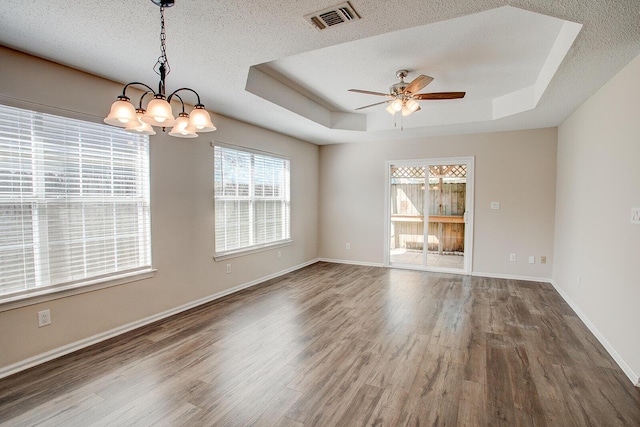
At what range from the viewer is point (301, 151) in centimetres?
598

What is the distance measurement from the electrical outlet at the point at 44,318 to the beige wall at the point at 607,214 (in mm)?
4631

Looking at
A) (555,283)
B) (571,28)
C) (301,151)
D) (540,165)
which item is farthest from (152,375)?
(540,165)

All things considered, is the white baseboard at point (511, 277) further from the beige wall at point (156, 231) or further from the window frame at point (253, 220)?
the beige wall at point (156, 231)

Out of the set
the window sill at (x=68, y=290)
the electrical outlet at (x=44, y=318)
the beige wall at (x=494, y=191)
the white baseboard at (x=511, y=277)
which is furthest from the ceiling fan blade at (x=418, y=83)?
the electrical outlet at (x=44, y=318)

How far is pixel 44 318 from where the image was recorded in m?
2.54

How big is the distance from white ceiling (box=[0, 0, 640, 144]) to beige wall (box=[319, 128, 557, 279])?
0.74 m

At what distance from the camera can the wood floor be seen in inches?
75.3

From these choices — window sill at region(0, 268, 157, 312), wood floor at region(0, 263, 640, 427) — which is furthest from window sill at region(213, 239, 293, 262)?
window sill at region(0, 268, 157, 312)

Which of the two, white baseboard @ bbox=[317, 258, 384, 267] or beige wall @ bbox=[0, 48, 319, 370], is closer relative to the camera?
beige wall @ bbox=[0, 48, 319, 370]

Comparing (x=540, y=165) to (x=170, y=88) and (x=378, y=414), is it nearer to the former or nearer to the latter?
(x=378, y=414)

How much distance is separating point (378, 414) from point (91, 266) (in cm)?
278

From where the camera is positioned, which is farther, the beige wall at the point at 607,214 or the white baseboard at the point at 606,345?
the beige wall at the point at 607,214

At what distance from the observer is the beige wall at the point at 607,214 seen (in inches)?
94.7

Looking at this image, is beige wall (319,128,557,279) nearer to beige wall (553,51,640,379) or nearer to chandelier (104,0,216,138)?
beige wall (553,51,640,379)
